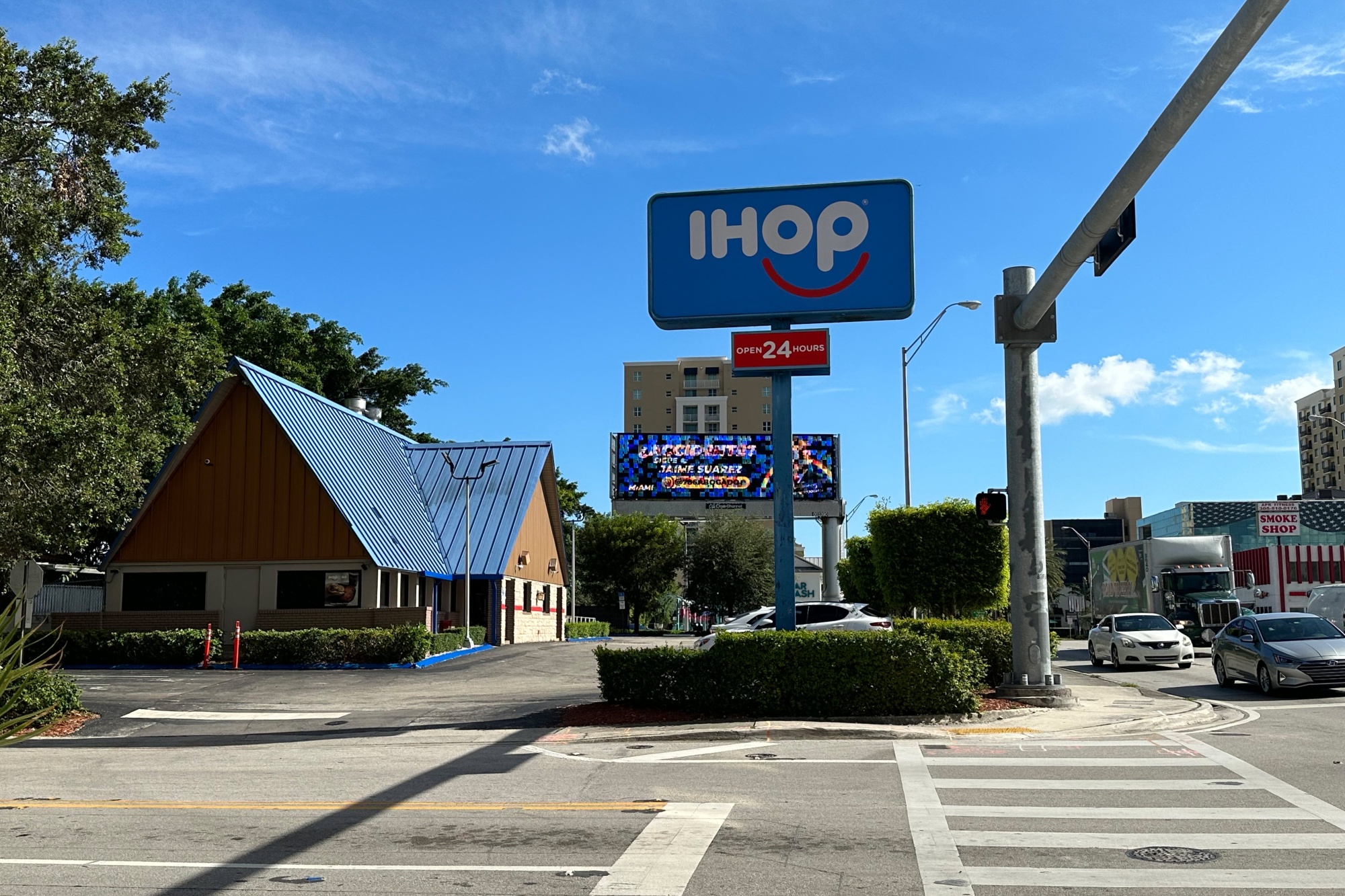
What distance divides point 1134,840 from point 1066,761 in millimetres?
4135

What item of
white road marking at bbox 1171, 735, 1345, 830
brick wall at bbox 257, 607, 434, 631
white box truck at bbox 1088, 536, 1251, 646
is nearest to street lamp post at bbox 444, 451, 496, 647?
brick wall at bbox 257, 607, 434, 631

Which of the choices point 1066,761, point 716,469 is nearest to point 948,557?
point 1066,761

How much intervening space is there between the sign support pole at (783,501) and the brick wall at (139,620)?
20618mm

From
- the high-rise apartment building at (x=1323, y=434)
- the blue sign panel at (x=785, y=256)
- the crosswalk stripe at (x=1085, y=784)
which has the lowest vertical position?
the crosswalk stripe at (x=1085, y=784)

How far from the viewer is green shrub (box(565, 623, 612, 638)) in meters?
53.7

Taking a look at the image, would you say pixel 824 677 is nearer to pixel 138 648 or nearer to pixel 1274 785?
pixel 1274 785

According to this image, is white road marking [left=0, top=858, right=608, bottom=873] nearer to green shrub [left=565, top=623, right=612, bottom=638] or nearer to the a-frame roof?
the a-frame roof

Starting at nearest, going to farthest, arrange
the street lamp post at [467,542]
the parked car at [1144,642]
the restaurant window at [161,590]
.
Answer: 1. the parked car at [1144,642]
2. the restaurant window at [161,590]
3. the street lamp post at [467,542]

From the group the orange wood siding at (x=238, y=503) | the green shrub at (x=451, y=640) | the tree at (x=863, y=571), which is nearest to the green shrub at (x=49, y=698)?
the green shrub at (x=451, y=640)

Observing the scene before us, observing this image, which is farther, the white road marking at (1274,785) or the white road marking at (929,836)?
the white road marking at (1274,785)

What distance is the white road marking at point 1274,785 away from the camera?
29.0ft

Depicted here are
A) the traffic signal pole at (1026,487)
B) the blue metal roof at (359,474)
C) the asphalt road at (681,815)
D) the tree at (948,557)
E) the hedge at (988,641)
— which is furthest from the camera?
the blue metal roof at (359,474)

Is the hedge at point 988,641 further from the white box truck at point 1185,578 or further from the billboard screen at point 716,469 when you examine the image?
the billboard screen at point 716,469

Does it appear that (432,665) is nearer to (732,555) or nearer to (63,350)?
(63,350)
